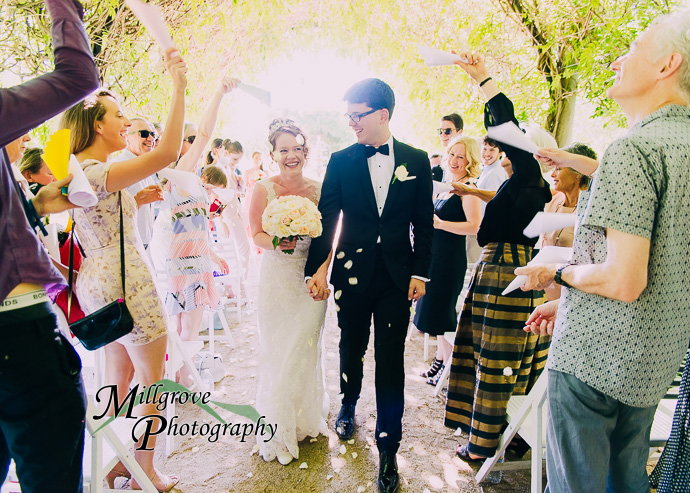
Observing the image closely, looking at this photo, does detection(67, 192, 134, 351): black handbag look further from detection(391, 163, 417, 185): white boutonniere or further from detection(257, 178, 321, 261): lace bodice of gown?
detection(391, 163, 417, 185): white boutonniere

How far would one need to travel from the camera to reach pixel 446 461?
2.81 metres

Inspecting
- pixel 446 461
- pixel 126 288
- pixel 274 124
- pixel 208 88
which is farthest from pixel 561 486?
pixel 208 88

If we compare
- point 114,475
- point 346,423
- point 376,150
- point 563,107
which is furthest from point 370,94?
point 563,107

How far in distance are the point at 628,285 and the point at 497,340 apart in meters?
1.39

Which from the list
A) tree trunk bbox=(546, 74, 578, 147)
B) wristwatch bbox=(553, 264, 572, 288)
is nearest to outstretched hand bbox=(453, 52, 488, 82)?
wristwatch bbox=(553, 264, 572, 288)

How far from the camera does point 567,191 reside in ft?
8.58

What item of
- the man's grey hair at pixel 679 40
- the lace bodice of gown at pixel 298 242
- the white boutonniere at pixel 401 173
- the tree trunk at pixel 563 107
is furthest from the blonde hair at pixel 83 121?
the tree trunk at pixel 563 107

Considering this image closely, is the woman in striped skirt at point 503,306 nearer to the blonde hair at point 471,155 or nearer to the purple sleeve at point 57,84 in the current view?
the blonde hair at point 471,155

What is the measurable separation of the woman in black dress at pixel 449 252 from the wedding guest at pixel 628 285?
2.08m

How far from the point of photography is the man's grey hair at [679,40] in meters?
1.21

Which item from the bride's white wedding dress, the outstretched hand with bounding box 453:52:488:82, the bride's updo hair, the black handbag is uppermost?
the outstretched hand with bounding box 453:52:488:82

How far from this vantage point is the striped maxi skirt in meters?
2.52

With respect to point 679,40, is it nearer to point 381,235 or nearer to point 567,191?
point 567,191

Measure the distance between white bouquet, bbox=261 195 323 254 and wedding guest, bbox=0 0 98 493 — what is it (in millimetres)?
1327
